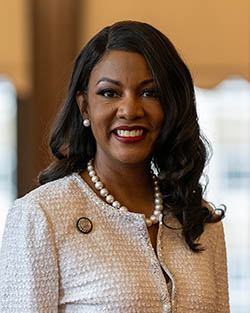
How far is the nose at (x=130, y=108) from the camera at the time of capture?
1.68 meters

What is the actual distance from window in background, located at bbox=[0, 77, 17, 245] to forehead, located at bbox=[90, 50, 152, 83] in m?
2.41

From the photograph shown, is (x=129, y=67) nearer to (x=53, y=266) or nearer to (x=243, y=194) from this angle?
(x=53, y=266)

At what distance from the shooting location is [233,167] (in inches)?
168

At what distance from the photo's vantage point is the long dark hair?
1.73 meters

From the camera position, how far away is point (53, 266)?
163 cm

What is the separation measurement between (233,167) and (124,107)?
2670 mm

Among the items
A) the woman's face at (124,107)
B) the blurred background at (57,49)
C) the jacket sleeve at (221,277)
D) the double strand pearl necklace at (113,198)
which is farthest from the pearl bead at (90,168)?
the blurred background at (57,49)

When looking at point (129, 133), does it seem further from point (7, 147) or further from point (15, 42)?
point (7, 147)

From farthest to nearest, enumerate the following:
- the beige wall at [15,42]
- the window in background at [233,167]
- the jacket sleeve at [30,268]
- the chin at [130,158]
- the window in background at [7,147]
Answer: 1. the window in background at [233,167]
2. the window in background at [7,147]
3. the beige wall at [15,42]
4. the chin at [130,158]
5. the jacket sleeve at [30,268]

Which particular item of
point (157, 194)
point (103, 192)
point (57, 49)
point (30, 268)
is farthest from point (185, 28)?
point (30, 268)

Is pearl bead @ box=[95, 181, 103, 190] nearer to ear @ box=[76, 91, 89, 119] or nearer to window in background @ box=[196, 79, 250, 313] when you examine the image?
ear @ box=[76, 91, 89, 119]

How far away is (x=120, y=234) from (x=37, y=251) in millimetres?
223

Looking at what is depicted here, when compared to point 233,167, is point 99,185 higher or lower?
higher

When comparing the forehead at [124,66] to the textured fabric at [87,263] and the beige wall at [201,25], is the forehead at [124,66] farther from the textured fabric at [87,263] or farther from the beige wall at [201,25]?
the beige wall at [201,25]
